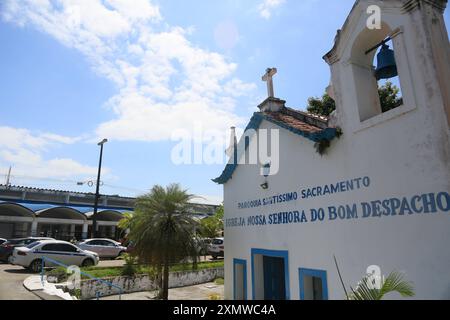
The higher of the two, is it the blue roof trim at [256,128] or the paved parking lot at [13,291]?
the blue roof trim at [256,128]

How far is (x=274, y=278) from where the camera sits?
868 cm

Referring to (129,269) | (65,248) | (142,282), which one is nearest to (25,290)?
(129,269)

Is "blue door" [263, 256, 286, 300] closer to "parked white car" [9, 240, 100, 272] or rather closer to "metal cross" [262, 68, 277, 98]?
"metal cross" [262, 68, 277, 98]

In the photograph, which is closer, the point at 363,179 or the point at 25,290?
the point at 363,179

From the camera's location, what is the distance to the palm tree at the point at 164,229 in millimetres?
11352

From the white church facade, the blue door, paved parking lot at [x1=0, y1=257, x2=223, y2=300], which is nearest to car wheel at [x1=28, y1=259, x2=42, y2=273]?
paved parking lot at [x1=0, y1=257, x2=223, y2=300]

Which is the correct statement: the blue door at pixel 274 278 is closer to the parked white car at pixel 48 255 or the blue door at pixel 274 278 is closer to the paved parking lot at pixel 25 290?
the paved parking lot at pixel 25 290

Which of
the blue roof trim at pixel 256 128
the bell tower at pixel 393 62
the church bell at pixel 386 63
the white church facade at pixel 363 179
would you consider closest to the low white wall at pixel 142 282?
the blue roof trim at pixel 256 128

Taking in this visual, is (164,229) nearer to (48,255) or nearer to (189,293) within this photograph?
(189,293)

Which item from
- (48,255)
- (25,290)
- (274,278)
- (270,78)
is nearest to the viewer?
(274,278)

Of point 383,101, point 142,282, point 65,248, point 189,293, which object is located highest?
point 383,101

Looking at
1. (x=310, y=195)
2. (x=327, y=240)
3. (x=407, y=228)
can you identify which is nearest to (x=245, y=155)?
(x=310, y=195)

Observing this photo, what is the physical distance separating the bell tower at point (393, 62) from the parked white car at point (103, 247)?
21.5 meters

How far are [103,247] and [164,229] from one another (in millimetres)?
14099
